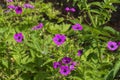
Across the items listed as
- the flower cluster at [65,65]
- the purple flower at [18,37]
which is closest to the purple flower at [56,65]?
the flower cluster at [65,65]

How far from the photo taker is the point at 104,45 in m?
3.28

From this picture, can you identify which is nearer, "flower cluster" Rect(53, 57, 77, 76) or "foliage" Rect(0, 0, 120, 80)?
"flower cluster" Rect(53, 57, 77, 76)

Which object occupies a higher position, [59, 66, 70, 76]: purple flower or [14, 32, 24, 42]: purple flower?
[14, 32, 24, 42]: purple flower

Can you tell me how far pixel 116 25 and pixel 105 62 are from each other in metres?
1.50

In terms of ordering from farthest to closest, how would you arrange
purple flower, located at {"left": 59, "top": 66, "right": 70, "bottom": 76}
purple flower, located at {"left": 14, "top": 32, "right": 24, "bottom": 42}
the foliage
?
purple flower, located at {"left": 14, "top": 32, "right": 24, "bottom": 42}
the foliage
purple flower, located at {"left": 59, "top": 66, "right": 70, "bottom": 76}

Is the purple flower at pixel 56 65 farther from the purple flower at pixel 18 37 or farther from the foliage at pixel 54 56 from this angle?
the purple flower at pixel 18 37

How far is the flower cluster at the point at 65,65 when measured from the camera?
2849 mm

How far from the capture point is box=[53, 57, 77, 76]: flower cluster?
112 inches

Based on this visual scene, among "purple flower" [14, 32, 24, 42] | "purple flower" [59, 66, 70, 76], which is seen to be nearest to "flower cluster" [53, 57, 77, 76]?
"purple flower" [59, 66, 70, 76]

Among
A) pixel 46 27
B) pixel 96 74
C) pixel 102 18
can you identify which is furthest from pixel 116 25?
pixel 96 74

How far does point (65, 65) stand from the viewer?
9.52ft

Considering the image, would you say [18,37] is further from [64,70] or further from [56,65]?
[64,70]

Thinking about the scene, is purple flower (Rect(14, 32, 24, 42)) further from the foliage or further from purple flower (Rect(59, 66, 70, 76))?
purple flower (Rect(59, 66, 70, 76))

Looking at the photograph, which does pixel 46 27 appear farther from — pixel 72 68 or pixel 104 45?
pixel 72 68
